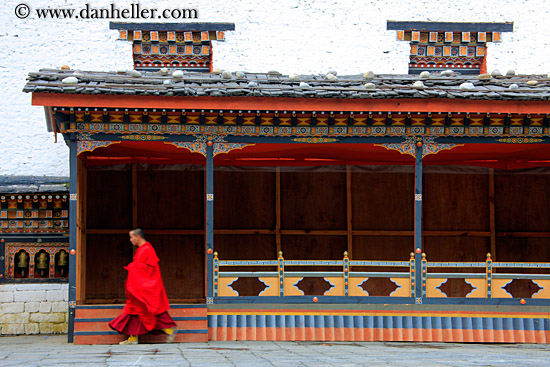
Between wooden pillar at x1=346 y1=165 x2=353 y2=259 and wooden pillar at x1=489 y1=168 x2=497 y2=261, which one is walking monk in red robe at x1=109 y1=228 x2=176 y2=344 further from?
wooden pillar at x1=489 y1=168 x2=497 y2=261

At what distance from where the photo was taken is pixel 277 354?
29.9 ft

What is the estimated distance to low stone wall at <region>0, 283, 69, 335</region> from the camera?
42.1 feet

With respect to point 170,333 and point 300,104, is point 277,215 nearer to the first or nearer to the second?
point 300,104

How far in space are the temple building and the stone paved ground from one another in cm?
55

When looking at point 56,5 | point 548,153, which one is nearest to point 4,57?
point 56,5

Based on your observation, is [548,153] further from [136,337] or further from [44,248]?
[44,248]

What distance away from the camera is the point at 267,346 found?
1016 centimetres

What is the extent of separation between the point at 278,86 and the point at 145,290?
3.31 meters

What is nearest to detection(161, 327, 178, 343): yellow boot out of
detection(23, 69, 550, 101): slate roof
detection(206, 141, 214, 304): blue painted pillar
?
detection(206, 141, 214, 304): blue painted pillar

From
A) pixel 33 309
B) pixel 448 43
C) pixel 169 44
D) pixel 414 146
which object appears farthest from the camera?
pixel 448 43

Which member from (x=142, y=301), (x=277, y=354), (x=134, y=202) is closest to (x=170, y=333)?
(x=142, y=301)

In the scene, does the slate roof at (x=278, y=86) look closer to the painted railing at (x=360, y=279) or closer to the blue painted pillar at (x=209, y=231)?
the blue painted pillar at (x=209, y=231)

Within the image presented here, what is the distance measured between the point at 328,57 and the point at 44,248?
6758 mm

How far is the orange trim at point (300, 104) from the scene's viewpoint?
10609 mm
